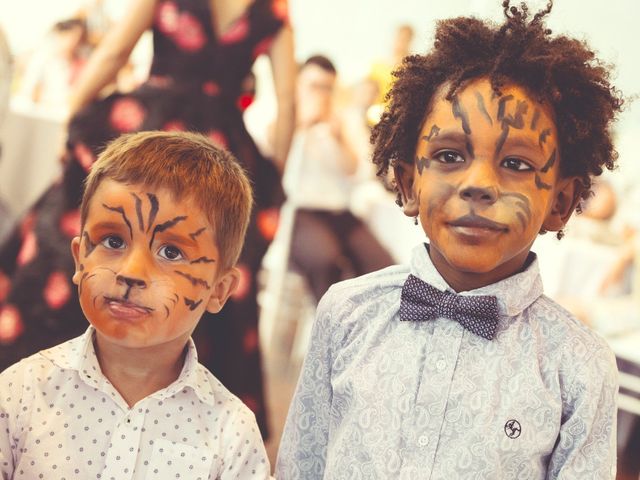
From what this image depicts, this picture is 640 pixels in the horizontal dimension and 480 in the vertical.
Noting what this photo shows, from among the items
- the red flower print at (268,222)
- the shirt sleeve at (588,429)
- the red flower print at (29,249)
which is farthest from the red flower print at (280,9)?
the shirt sleeve at (588,429)

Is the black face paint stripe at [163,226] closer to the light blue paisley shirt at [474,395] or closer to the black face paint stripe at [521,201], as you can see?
the light blue paisley shirt at [474,395]

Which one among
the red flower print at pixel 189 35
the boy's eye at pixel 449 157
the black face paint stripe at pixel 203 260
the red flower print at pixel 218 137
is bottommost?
the black face paint stripe at pixel 203 260

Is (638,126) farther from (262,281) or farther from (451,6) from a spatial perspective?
(262,281)

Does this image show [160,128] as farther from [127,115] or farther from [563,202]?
[563,202]

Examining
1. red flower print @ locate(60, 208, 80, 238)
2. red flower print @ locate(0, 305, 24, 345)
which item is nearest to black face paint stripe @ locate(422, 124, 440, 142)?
red flower print @ locate(60, 208, 80, 238)

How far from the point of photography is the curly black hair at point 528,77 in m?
1.36

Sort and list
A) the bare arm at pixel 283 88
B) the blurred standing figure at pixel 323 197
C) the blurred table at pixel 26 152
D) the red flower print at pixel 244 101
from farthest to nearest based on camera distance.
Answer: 1. the blurred standing figure at pixel 323 197
2. the blurred table at pixel 26 152
3. the bare arm at pixel 283 88
4. the red flower print at pixel 244 101

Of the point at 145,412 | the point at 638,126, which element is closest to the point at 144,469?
the point at 145,412

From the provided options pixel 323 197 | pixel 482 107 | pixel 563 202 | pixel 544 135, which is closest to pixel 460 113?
pixel 482 107

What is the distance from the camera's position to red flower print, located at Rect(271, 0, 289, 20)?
8.31ft

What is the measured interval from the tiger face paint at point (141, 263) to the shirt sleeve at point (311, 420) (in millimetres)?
302

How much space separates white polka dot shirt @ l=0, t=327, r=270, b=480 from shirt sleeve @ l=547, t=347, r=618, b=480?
1.62ft

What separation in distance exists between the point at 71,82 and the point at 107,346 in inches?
68.8

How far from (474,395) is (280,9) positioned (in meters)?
1.60
